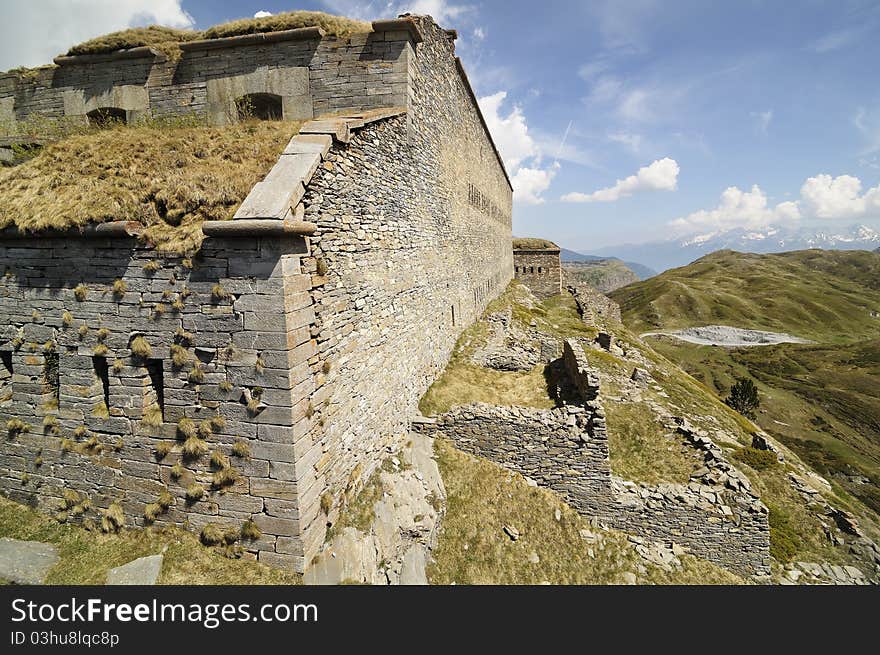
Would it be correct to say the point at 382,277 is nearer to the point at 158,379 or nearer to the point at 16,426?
the point at 158,379

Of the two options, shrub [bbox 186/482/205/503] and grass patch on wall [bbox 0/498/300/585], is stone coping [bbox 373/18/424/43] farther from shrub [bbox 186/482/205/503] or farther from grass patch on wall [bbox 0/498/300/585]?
grass patch on wall [bbox 0/498/300/585]

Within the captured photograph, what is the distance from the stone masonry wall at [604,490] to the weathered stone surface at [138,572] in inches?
299

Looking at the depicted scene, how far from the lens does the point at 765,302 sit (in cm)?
10800

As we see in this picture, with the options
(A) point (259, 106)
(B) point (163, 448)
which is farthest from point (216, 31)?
(B) point (163, 448)

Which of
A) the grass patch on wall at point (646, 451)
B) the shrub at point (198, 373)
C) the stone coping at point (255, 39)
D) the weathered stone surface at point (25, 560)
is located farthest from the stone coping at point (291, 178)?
the grass patch on wall at point (646, 451)

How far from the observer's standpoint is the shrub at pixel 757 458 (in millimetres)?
18594

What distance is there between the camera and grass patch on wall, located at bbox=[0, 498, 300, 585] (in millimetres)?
6543

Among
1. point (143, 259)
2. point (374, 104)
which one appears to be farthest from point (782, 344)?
point (143, 259)

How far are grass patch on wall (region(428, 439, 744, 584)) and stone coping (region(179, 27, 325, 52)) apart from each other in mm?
13079

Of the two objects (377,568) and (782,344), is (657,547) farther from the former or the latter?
(782,344)

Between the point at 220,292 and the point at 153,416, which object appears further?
the point at 153,416

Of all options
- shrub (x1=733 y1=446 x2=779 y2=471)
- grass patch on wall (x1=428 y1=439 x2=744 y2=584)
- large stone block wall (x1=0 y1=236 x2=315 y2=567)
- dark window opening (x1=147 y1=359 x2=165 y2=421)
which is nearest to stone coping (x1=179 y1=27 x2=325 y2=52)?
large stone block wall (x1=0 y1=236 x2=315 y2=567)

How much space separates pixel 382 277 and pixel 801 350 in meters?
98.0

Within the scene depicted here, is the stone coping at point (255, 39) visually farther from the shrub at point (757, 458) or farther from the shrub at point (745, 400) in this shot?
the shrub at point (745, 400)
